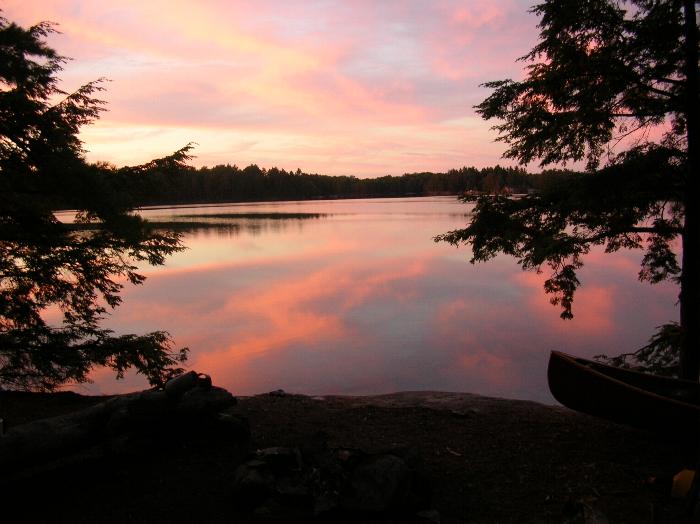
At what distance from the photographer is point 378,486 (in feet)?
14.4

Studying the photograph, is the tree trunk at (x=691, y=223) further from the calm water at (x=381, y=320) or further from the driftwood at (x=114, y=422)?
the driftwood at (x=114, y=422)

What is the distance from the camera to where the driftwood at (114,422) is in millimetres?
4352

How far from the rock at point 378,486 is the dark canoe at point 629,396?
9.79 feet

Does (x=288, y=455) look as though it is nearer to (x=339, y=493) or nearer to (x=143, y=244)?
(x=339, y=493)

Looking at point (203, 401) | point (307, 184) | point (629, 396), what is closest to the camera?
point (203, 401)

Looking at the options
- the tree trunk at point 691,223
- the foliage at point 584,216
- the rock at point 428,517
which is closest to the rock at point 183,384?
the rock at point 428,517

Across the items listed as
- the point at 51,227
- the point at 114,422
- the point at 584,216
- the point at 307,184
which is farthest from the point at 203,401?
the point at 307,184

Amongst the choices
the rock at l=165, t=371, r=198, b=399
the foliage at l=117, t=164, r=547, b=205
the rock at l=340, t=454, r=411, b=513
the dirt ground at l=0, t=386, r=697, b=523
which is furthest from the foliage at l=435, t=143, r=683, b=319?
the foliage at l=117, t=164, r=547, b=205

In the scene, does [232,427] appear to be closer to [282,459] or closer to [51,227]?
[282,459]

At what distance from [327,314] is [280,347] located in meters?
4.40

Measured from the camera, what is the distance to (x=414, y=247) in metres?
38.4

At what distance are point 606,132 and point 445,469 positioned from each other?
19.4 feet

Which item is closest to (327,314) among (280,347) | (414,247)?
(280,347)

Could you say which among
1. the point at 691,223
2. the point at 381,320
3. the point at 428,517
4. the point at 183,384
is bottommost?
the point at 381,320
